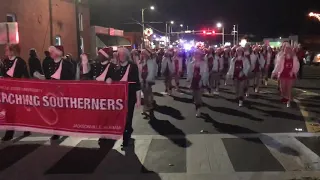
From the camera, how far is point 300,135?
849 centimetres

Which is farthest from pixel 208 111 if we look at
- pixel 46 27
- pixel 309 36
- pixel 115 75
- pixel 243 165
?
pixel 309 36

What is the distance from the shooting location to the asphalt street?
626cm

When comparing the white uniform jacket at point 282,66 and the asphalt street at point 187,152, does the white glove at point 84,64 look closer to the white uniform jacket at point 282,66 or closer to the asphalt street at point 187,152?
the asphalt street at point 187,152

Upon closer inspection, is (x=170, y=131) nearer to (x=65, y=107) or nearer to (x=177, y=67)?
(x=65, y=107)

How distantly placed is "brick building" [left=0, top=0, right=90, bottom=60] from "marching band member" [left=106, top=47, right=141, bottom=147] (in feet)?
34.4

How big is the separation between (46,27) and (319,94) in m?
18.1

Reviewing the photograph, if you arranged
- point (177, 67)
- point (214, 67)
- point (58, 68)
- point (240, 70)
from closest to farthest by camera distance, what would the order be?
point (58, 68) → point (240, 70) → point (214, 67) → point (177, 67)

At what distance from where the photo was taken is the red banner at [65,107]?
7.56 metres

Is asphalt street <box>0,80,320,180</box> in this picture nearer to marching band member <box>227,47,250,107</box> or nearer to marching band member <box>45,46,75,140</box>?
marching band member <box>45,46,75,140</box>

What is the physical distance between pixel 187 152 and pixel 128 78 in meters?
1.82

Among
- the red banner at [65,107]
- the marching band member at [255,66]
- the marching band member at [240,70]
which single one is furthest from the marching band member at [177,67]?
the red banner at [65,107]

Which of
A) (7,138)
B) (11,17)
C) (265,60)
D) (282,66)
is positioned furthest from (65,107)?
(11,17)

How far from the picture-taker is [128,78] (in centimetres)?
791

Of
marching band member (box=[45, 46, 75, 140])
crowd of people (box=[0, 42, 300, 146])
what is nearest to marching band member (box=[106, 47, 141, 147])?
crowd of people (box=[0, 42, 300, 146])
